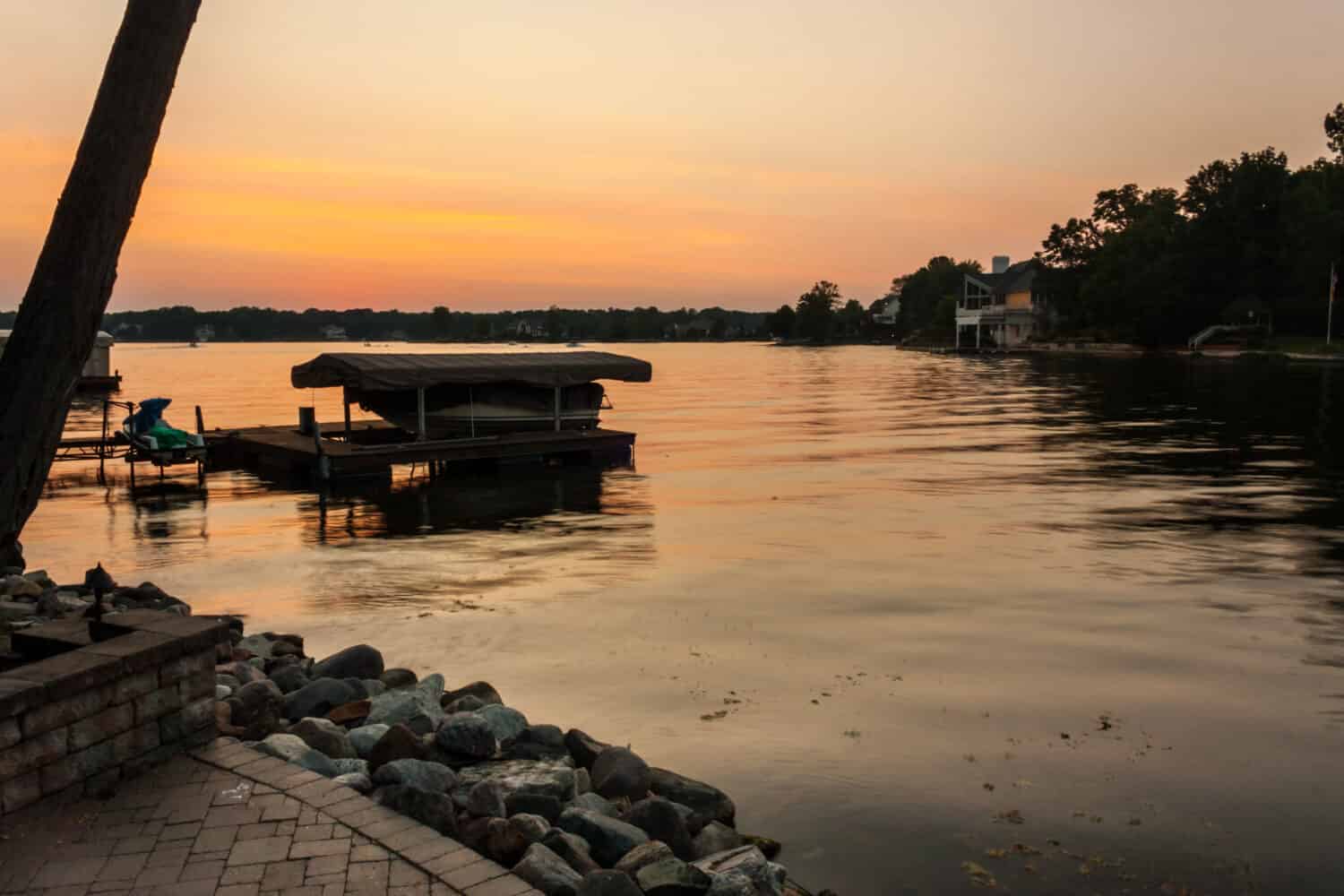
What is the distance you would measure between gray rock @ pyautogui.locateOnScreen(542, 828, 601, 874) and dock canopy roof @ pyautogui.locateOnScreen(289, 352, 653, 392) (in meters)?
23.6

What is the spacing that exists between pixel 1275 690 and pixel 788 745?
524cm

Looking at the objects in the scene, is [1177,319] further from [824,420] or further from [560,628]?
[560,628]

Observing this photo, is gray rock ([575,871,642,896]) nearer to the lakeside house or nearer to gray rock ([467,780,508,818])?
gray rock ([467,780,508,818])

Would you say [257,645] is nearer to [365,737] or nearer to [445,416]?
[365,737]

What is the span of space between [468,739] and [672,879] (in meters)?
2.48

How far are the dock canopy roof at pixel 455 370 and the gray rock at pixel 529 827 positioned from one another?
23.5 m

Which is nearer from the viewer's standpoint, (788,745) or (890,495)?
(788,745)

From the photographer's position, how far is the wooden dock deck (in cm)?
2847

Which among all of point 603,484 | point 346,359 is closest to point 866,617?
point 603,484

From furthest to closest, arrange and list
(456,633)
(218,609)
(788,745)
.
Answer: (218,609), (456,633), (788,745)

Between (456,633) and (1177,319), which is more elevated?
(1177,319)

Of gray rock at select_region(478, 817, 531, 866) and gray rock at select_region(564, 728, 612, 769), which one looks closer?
gray rock at select_region(478, 817, 531, 866)

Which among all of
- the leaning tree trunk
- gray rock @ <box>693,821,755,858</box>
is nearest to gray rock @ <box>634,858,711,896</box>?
gray rock @ <box>693,821,755,858</box>

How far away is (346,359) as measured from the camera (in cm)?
2898
